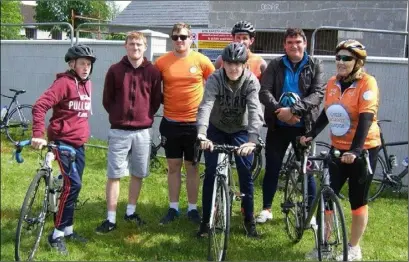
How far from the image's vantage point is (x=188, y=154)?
561 centimetres

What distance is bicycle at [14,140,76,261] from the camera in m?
4.52

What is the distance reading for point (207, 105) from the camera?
482 centimetres

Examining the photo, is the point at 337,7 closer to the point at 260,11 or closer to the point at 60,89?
the point at 260,11

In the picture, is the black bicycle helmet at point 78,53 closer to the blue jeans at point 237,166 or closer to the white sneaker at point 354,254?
the blue jeans at point 237,166

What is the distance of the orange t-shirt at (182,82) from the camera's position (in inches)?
214

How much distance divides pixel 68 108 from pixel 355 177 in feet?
8.59

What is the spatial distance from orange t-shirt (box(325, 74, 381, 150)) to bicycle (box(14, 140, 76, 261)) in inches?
91.4

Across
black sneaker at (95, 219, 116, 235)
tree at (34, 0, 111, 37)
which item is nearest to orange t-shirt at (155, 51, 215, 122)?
black sneaker at (95, 219, 116, 235)

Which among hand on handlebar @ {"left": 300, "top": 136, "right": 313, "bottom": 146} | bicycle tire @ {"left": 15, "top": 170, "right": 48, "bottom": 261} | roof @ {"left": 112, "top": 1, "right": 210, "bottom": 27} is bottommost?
bicycle tire @ {"left": 15, "top": 170, "right": 48, "bottom": 261}

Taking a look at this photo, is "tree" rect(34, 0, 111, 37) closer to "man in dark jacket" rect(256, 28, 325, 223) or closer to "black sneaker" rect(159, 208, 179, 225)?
"black sneaker" rect(159, 208, 179, 225)

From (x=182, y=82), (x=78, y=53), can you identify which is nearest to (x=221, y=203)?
(x=182, y=82)

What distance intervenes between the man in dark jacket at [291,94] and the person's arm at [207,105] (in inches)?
22.8

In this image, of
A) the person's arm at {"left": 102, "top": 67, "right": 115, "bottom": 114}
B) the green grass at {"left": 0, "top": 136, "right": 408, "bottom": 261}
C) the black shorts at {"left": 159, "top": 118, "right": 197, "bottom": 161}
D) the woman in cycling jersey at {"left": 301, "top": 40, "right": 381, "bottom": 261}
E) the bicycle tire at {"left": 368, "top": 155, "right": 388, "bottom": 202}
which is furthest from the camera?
the bicycle tire at {"left": 368, "top": 155, "right": 388, "bottom": 202}

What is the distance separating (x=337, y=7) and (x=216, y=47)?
481 cm
